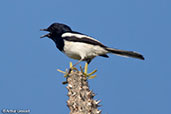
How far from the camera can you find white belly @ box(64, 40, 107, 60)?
7.18 metres

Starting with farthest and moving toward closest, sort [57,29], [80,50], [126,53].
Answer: [57,29], [80,50], [126,53]

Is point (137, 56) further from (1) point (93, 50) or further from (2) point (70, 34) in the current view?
(2) point (70, 34)

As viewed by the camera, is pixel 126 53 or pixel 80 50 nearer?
pixel 126 53

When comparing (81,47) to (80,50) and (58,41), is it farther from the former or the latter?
(58,41)

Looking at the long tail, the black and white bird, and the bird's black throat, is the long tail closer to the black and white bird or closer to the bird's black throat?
the black and white bird

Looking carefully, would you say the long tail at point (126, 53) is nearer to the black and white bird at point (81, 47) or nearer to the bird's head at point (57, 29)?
the black and white bird at point (81, 47)

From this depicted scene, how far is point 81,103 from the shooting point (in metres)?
4.23

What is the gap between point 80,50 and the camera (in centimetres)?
718

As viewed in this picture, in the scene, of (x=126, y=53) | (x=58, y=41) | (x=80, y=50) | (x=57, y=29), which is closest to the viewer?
(x=126, y=53)

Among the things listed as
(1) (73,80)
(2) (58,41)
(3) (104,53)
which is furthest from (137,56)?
(1) (73,80)

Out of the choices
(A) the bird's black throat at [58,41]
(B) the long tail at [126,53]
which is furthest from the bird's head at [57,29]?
(B) the long tail at [126,53]

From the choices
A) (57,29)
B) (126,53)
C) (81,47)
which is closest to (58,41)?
(57,29)

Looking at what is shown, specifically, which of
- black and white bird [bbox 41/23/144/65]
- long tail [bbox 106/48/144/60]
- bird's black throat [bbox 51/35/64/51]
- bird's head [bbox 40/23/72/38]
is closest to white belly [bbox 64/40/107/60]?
black and white bird [bbox 41/23/144/65]

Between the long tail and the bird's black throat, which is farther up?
the bird's black throat
